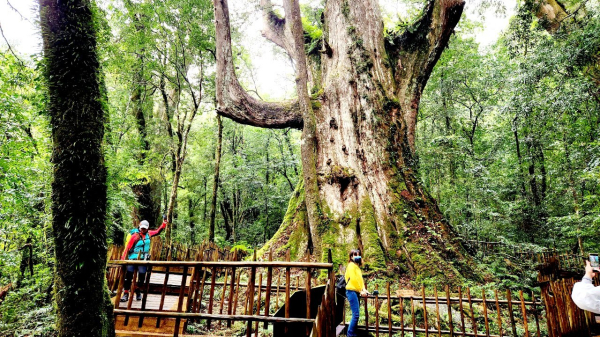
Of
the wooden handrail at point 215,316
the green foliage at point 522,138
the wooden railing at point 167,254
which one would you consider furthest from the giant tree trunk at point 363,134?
the wooden handrail at point 215,316

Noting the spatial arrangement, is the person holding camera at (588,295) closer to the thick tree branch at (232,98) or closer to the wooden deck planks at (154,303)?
the wooden deck planks at (154,303)

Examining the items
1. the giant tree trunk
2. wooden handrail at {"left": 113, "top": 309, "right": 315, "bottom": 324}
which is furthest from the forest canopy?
wooden handrail at {"left": 113, "top": 309, "right": 315, "bottom": 324}

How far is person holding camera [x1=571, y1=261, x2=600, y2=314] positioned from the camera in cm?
281

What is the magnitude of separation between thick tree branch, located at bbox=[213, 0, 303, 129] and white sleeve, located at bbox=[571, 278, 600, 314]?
7.48 metres

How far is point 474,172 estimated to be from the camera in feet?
39.6

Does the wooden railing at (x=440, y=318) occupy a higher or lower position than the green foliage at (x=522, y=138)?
lower

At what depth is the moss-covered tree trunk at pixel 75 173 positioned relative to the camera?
287cm

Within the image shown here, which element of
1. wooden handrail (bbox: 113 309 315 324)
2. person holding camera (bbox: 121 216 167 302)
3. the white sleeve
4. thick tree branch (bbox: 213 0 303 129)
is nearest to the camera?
the white sleeve

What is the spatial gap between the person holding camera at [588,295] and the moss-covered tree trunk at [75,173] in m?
4.65

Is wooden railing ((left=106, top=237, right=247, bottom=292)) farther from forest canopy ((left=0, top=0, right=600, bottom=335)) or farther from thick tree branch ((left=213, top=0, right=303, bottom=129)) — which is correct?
thick tree branch ((left=213, top=0, right=303, bottom=129))

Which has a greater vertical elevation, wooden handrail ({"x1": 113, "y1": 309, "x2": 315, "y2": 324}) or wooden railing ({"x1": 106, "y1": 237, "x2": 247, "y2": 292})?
wooden railing ({"x1": 106, "y1": 237, "x2": 247, "y2": 292})

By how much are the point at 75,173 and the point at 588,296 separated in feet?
16.4

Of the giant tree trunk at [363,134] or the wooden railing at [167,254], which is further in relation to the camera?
the giant tree trunk at [363,134]

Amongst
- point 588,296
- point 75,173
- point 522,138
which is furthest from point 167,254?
point 522,138
